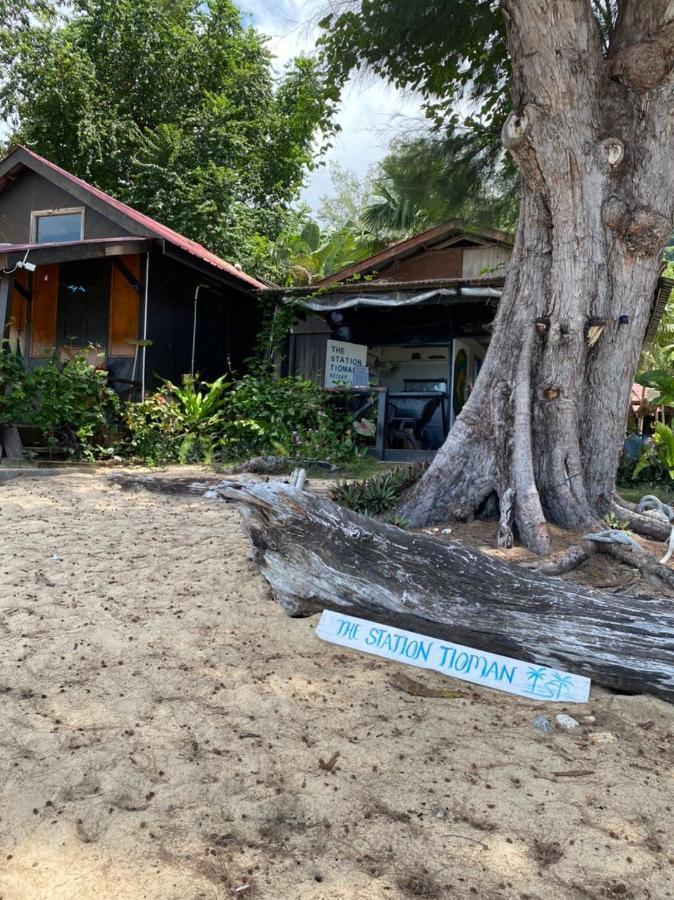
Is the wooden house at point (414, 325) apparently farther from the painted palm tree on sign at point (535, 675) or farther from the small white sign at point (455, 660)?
the painted palm tree on sign at point (535, 675)

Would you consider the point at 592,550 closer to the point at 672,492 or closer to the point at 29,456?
the point at 672,492

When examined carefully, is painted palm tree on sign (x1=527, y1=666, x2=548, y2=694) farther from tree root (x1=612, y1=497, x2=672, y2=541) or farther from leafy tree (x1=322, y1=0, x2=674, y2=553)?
tree root (x1=612, y1=497, x2=672, y2=541)

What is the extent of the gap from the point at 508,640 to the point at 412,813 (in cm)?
123

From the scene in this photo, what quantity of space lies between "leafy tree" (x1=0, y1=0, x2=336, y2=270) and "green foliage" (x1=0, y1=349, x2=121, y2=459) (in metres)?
11.2

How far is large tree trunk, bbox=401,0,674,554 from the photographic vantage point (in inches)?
205

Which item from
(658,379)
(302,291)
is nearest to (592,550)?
(658,379)

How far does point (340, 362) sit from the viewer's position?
12.4 metres

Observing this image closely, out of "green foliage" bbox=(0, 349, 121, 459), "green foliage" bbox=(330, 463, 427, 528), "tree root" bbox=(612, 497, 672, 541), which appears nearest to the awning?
"green foliage" bbox=(0, 349, 121, 459)

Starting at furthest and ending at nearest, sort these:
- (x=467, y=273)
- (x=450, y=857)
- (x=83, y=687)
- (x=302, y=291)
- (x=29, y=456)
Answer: (x=467, y=273) → (x=302, y=291) → (x=29, y=456) → (x=83, y=687) → (x=450, y=857)

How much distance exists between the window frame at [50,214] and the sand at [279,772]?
1115 cm

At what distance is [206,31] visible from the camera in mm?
22688

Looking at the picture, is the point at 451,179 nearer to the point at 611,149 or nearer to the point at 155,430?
the point at 611,149

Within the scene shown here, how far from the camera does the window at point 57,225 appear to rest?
13.2 metres

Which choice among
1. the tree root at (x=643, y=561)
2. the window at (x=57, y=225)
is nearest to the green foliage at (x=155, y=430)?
the window at (x=57, y=225)
